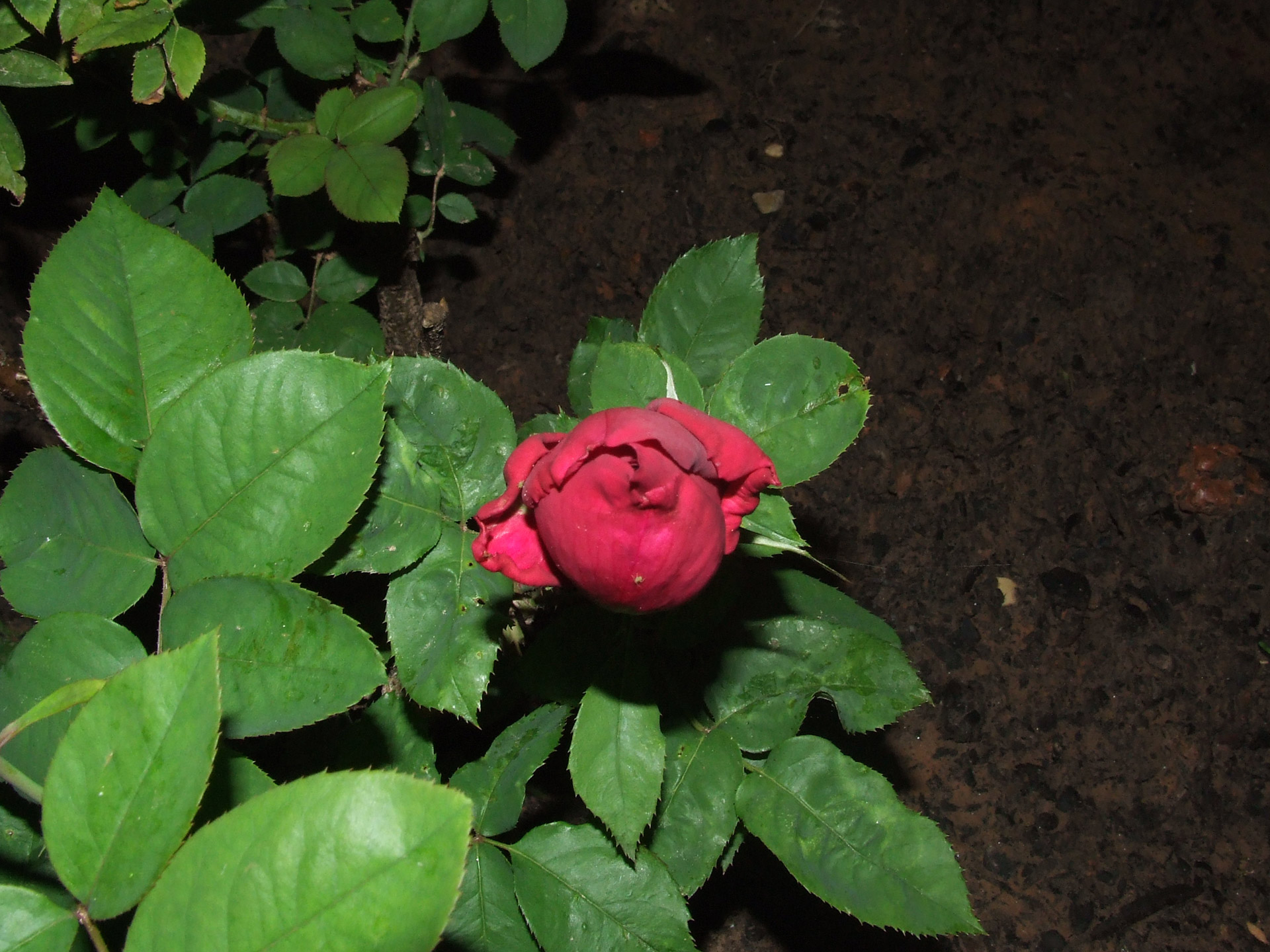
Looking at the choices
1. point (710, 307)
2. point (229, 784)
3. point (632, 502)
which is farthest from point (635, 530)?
point (710, 307)

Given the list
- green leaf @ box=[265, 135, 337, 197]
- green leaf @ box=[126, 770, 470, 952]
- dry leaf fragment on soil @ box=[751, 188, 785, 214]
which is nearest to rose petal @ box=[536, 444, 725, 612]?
green leaf @ box=[126, 770, 470, 952]

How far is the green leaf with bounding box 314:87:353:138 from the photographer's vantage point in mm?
1059

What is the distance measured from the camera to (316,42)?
1.07m

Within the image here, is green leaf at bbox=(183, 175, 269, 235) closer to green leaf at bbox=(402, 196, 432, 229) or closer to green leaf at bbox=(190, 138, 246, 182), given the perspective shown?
green leaf at bbox=(190, 138, 246, 182)

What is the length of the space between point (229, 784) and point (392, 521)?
0.27 meters

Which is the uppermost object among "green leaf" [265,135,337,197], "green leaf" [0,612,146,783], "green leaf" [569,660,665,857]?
"green leaf" [265,135,337,197]

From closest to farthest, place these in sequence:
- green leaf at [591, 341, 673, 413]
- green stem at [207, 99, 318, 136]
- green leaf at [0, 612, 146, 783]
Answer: green leaf at [0, 612, 146, 783] < green leaf at [591, 341, 673, 413] < green stem at [207, 99, 318, 136]

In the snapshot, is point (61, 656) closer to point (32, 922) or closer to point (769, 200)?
point (32, 922)

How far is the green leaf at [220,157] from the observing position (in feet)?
3.85

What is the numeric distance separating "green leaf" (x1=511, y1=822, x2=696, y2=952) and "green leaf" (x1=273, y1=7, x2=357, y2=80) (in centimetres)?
87

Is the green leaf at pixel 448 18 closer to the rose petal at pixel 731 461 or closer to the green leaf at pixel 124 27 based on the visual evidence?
the green leaf at pixel 124 27

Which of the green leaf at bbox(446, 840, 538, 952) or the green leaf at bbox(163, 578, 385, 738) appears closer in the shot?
the green leaf at bbox(163, 578, 385, 738)

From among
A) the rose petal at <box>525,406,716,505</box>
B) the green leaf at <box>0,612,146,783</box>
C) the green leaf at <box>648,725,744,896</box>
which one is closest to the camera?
the rose petal at <box>525,406,716,505</box>

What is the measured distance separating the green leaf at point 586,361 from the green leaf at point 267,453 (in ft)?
0.91
